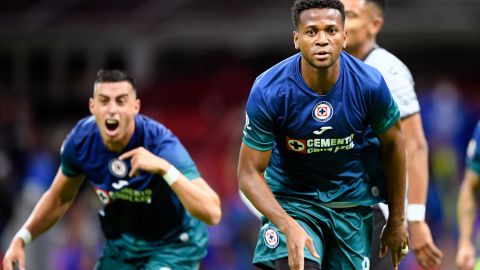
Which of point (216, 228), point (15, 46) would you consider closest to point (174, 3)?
point (15, 46)

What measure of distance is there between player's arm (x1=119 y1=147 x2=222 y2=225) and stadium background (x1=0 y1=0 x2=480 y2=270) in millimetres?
6905

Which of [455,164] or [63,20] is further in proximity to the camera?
[63,20]

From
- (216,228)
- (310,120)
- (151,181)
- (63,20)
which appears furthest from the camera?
(63,20)

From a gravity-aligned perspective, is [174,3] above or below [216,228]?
above

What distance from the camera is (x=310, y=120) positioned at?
18.1ft

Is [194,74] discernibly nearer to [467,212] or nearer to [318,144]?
[467,212]

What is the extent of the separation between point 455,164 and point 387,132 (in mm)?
9138

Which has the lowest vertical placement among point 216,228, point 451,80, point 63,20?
point 216,228

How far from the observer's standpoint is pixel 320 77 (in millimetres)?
5508

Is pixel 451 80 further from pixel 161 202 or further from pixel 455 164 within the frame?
pixel 161 202

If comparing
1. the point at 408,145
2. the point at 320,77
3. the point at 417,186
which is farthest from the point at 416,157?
the point at 320,77

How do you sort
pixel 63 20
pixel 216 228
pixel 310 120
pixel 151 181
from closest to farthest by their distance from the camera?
pixel 310 120 → pixel 151 181 → pixel 216 228 → pixel 63 20

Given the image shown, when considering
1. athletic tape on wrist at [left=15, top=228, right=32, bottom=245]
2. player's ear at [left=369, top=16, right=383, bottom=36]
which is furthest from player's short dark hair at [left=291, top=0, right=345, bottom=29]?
athletic tape on wrist at [left=15, top=228, right=32, bottom=245]

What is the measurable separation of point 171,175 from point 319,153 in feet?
3.98
